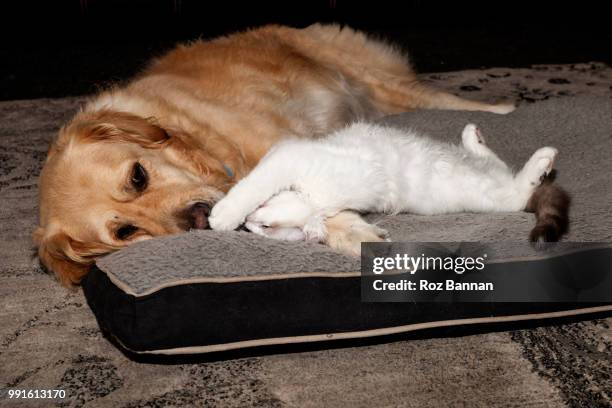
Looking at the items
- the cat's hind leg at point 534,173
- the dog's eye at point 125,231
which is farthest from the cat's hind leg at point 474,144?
the dog's eye at point 125,231

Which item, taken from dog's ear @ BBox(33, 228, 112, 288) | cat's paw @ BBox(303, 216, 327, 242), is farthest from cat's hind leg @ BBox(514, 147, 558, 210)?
dog's ear @ BBox(33, 228, 112, 288)

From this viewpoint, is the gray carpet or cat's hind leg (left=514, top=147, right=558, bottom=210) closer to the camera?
the gray carpet

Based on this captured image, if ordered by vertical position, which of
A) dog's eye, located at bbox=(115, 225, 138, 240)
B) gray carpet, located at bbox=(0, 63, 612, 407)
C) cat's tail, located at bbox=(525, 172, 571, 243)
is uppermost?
cat's tail, located at bbox=(525, 172, 571, 243)

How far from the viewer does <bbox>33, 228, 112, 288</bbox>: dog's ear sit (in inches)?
86.1

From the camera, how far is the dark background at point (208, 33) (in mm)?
5172

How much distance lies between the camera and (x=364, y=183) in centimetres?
196

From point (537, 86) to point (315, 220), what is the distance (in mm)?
2981

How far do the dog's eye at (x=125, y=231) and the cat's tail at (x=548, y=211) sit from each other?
125cm

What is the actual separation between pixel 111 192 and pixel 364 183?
824 mm

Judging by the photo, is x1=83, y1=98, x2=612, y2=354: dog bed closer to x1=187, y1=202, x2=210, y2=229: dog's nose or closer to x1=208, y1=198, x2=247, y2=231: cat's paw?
x1=208, y1=198, x2=247, y2=231: cat's paw

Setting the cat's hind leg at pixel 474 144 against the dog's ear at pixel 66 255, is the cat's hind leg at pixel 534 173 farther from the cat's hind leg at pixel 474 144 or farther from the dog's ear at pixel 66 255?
the dog's ear at pixel 66 255

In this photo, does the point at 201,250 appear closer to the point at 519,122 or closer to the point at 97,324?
the point at 97,324

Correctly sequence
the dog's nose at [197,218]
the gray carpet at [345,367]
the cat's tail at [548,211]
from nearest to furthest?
the gray carpet at [345,367], the cat's tail at [548,211], the dog's nose at [197,218]

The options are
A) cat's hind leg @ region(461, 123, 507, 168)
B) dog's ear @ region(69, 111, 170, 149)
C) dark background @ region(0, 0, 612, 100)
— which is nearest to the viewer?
dog's ear @ region(69, 111, 170, 149)
